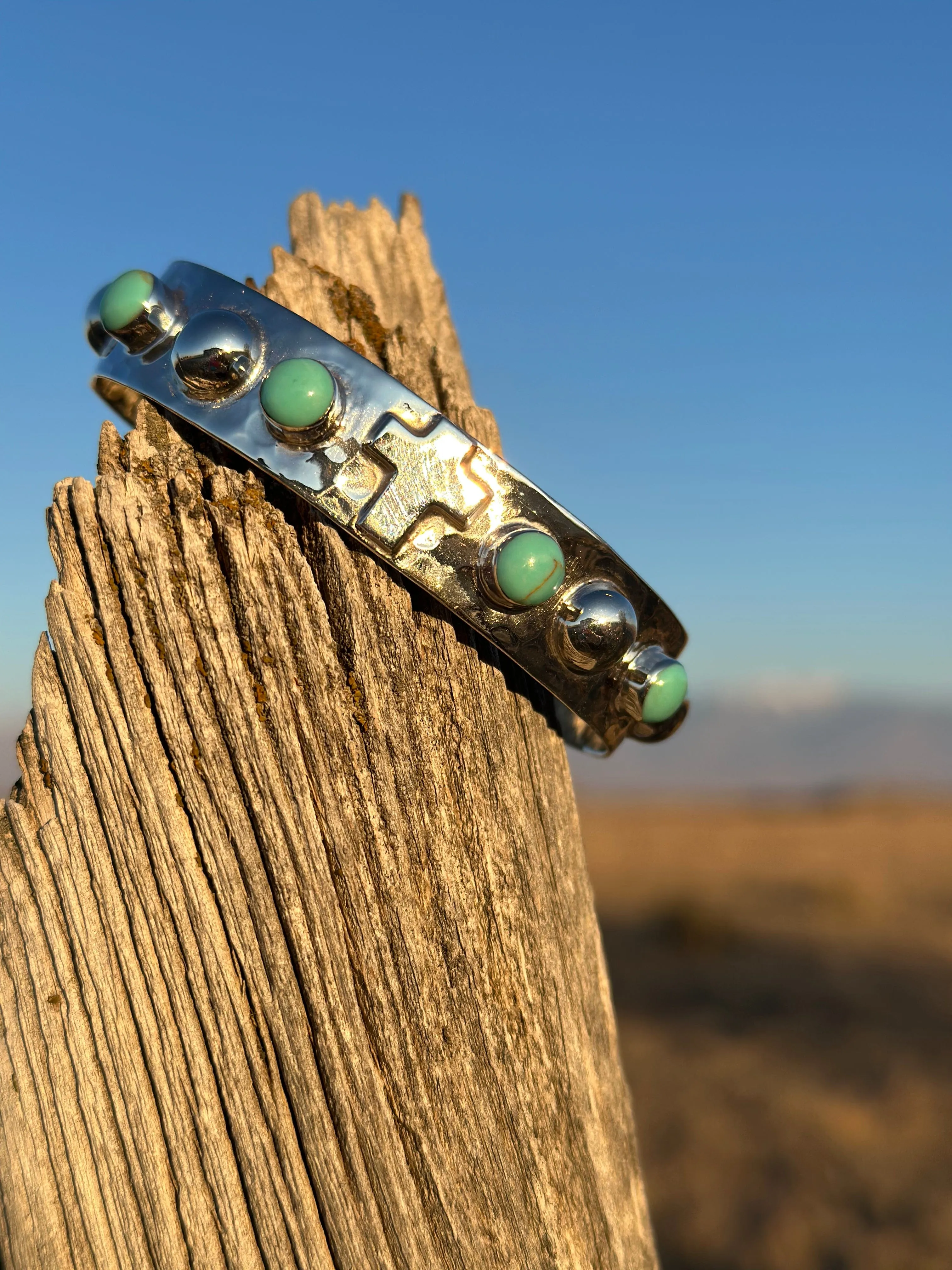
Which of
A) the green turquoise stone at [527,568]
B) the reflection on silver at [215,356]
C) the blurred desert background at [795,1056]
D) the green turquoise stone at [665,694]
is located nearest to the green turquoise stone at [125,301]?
the reflection on silver at [215,356]

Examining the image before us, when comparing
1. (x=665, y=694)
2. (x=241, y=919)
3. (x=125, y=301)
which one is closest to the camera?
(x=241, y=919)

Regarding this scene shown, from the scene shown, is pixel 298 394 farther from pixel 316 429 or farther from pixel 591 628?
pixel 591 628

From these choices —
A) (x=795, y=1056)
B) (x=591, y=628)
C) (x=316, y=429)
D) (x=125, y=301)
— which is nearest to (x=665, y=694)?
(x=591, y=628)

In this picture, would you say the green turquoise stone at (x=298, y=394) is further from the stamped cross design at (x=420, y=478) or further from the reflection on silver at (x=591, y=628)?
the reflection on silver at (x=591, y=628)

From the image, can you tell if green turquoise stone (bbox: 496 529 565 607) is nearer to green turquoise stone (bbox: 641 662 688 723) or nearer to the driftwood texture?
the driftwood texture

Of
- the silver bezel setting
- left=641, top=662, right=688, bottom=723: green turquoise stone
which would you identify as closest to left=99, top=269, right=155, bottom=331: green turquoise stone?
the silver bezel setting

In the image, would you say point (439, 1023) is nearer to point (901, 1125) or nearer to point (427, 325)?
point (427, 325)

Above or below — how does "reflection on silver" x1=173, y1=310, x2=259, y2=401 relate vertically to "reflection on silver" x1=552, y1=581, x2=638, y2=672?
above
